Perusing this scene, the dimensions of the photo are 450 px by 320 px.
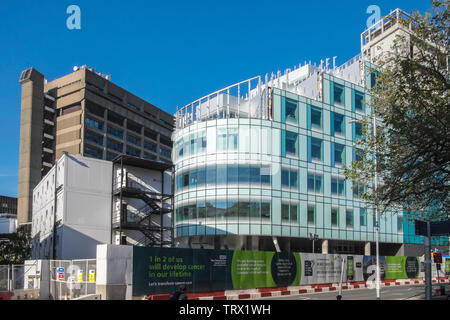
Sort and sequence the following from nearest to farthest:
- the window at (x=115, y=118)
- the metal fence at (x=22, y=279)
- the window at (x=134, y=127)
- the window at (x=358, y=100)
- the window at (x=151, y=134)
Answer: the metal fence at (x=22, y=279) < the window at (x=358, y=100) < the window at (x=115, y=118) < the window at (x=134, y=127) < the window at (x=151, y=134)

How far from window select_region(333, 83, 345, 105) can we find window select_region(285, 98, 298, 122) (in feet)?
21.9

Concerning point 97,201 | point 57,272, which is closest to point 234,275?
point 57,272

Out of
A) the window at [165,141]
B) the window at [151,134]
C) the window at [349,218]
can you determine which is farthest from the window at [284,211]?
the window at [165,141]

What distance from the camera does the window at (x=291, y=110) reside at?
2010 inches

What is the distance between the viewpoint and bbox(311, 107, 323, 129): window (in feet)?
175

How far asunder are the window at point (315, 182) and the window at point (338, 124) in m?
6.30

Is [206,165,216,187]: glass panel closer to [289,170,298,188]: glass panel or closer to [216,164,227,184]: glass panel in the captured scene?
[216,164,227,184]: glass panel

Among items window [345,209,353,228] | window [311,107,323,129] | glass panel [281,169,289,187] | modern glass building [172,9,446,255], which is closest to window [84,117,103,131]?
modern glass building [172,9,446,255]

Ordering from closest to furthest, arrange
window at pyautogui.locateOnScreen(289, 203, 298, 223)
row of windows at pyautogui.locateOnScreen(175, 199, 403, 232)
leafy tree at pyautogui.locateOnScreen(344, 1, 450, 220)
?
leafy tree at pyautogui.locateOnScreen(344, 1, 450, 220), row of windows at pyautogui.locateOnScreen(175, 199, 403, 232), window at pyautogui.locateOnScreen(289, 203, 298, 223)

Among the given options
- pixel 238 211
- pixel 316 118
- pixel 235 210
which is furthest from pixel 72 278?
pixel 316 118

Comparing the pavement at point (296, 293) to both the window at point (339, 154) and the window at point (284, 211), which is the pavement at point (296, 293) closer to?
the window at point (284, 211)

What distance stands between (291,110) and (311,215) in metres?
11.9

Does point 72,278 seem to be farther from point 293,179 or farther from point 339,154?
point 339,154
